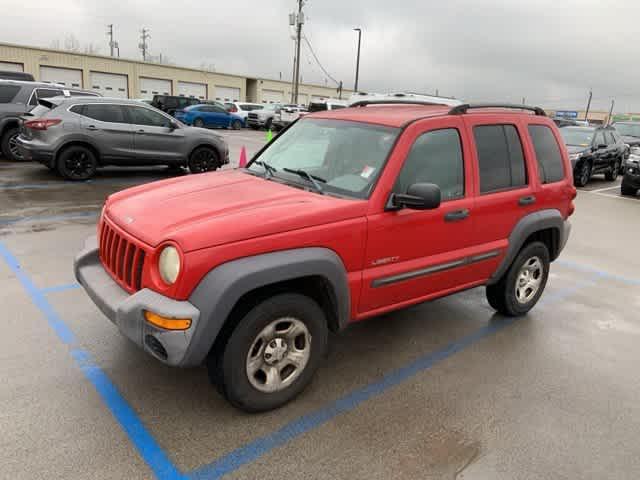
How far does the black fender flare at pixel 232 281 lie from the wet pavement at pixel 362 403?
0.60m

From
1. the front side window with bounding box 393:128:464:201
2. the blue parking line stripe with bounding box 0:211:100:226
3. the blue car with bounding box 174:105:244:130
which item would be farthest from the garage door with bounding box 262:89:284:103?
the front side window with bounding box 393:128:464:201

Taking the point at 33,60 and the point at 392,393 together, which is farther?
the point at 33,60

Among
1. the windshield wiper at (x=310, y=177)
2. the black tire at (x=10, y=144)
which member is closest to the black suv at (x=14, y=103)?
the black tire at (x=10, y=144)

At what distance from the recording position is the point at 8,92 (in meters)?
12.1

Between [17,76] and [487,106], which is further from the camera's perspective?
[17,76]

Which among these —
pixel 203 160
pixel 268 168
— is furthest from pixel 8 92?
pixel 268 168

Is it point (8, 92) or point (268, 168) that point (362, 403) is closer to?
point (268, 168)

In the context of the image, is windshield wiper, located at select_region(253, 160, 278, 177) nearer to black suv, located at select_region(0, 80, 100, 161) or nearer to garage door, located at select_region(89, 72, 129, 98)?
black suv, located at select_region(0, 80, 100, 161)

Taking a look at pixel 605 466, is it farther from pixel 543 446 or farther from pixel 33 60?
pixel 33 60

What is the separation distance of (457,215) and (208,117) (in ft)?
86.8

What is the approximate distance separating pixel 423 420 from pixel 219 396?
1.30 metres

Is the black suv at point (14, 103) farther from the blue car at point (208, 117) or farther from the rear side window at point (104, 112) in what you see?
the blue car at point (208, 117)

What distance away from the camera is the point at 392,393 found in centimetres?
344

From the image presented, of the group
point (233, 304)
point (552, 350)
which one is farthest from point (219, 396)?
point (552, 350)
